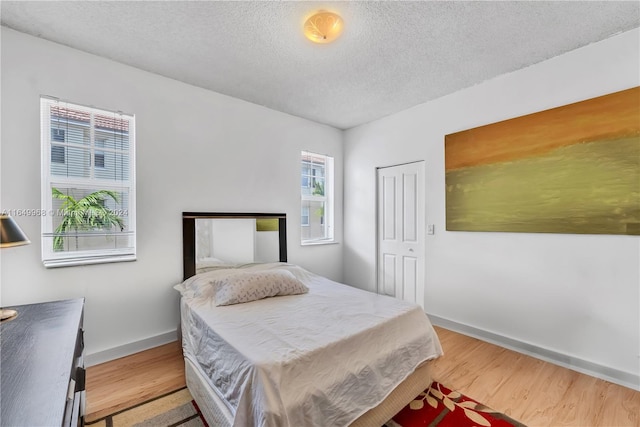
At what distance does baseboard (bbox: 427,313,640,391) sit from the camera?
2.04 meters

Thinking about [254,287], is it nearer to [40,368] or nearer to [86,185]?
[40,368]

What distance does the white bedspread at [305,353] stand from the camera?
1267mm

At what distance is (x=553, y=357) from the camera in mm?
2355

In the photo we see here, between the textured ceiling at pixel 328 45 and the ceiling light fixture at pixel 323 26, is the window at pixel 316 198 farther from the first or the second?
the ceiling light fixture at pixel 323 26

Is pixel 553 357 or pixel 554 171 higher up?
pixel 554 171

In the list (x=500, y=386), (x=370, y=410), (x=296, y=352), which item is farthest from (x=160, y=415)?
(x=500, y=386)

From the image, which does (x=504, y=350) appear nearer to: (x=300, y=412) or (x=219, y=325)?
(x=300, y=412)

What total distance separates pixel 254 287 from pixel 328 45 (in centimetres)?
200

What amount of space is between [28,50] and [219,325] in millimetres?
2437

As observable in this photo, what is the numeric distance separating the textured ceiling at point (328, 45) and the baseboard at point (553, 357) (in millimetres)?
2497

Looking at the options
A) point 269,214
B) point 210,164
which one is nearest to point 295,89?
point 210,164

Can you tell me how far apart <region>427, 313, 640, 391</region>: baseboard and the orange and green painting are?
1.03m

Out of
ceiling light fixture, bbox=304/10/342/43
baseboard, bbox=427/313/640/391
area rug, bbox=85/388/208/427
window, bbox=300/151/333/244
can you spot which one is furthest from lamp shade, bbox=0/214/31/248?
baseboard, bbox=427/313/640/391

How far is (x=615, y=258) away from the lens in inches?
82.7
